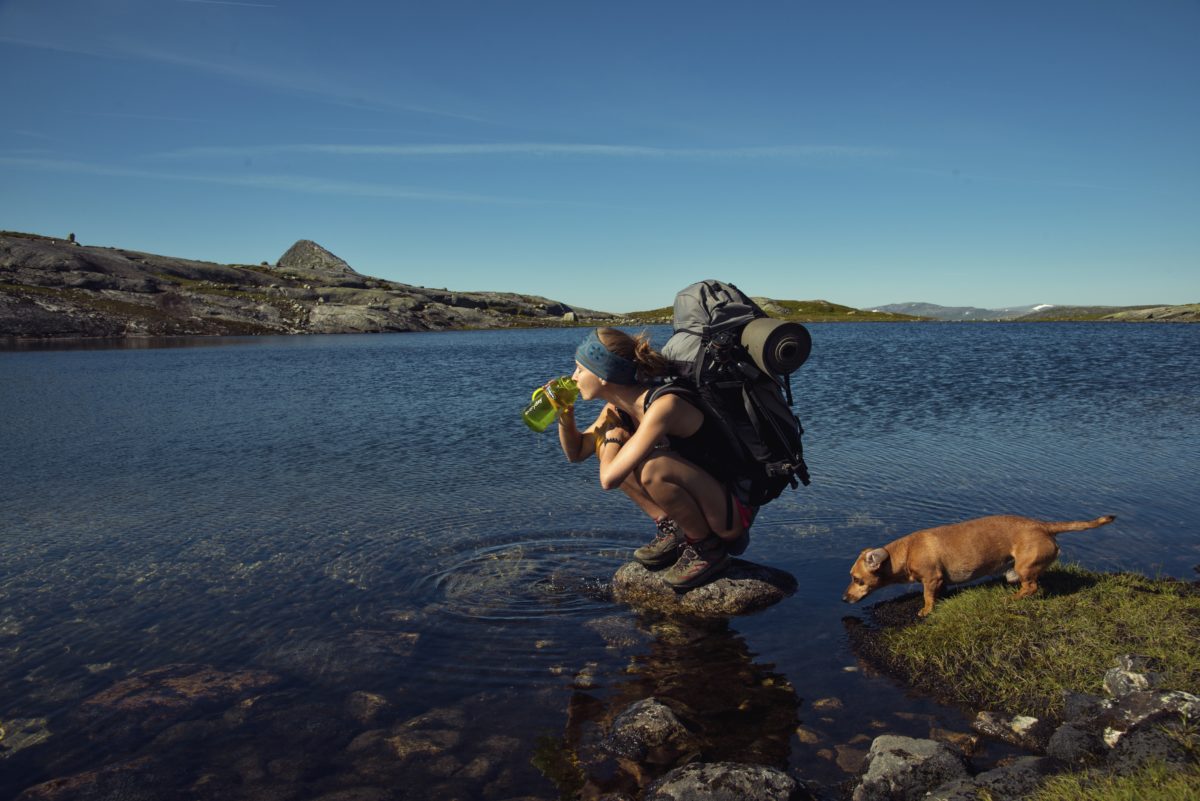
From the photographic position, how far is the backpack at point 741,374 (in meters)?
6.68

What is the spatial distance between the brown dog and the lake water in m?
0.70

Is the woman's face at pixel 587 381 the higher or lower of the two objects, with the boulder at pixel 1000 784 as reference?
higher

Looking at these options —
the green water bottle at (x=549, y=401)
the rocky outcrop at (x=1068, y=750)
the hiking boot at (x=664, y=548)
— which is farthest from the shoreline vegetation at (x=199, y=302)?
the rocky outcrop at (x=1068, y=750)

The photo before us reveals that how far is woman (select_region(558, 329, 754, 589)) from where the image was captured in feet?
22.3

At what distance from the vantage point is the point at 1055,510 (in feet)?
40.4

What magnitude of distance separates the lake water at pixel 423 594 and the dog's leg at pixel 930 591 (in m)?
0.79

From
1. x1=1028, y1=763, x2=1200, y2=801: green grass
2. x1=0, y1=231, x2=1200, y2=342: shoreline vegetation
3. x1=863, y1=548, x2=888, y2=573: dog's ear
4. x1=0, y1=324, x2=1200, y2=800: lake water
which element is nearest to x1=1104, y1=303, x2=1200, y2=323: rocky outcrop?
x1=0, y1=231, x2=1200, y2=342: shoreline vegetation

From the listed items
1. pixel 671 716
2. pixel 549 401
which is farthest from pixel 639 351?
pixel 671 716

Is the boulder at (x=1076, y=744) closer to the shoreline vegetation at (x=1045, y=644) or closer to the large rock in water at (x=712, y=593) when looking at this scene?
the shoreline vegetation at (x=1045, y=644)

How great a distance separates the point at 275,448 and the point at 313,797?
619 inches

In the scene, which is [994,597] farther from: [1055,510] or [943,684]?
[1055,510]

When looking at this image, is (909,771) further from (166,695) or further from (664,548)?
(166,695)

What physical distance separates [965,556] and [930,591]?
0.55 m

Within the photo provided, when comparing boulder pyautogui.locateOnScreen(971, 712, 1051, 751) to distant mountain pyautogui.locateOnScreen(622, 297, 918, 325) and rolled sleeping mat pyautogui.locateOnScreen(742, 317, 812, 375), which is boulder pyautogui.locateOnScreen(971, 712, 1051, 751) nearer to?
rolled sleeping mat pyautogui.locateOnScreen(742, 317, 812, 375)
